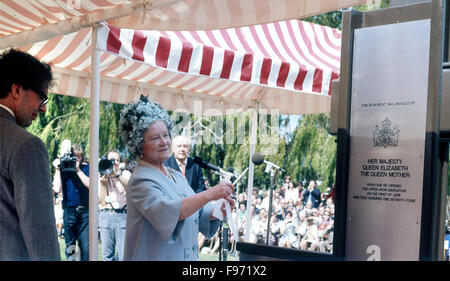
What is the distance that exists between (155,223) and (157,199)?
13 cm

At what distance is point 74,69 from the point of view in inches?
287

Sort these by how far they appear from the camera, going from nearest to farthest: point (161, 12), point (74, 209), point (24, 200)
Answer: point (24, 200) → point (161, 12) → point (74, 209)

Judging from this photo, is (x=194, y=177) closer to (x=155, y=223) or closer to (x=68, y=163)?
(x=68, y=163)

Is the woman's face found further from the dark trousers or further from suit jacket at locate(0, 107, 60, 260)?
the dark trousers

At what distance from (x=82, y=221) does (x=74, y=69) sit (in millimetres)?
2036

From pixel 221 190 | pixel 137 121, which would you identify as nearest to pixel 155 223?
pixel 221 190

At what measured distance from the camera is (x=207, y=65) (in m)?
5.79

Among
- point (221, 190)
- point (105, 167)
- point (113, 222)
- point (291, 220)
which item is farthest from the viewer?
point (291, 220)

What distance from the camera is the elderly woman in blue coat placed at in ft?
9.09

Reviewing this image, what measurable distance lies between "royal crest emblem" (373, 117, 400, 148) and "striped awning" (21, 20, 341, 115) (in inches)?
125

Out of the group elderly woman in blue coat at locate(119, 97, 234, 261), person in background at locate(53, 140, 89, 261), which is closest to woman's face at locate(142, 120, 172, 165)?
elderly woman in blue coat at locate(119, 97, 234, 261)

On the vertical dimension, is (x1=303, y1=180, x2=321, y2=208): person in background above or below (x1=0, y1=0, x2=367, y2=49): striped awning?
below
